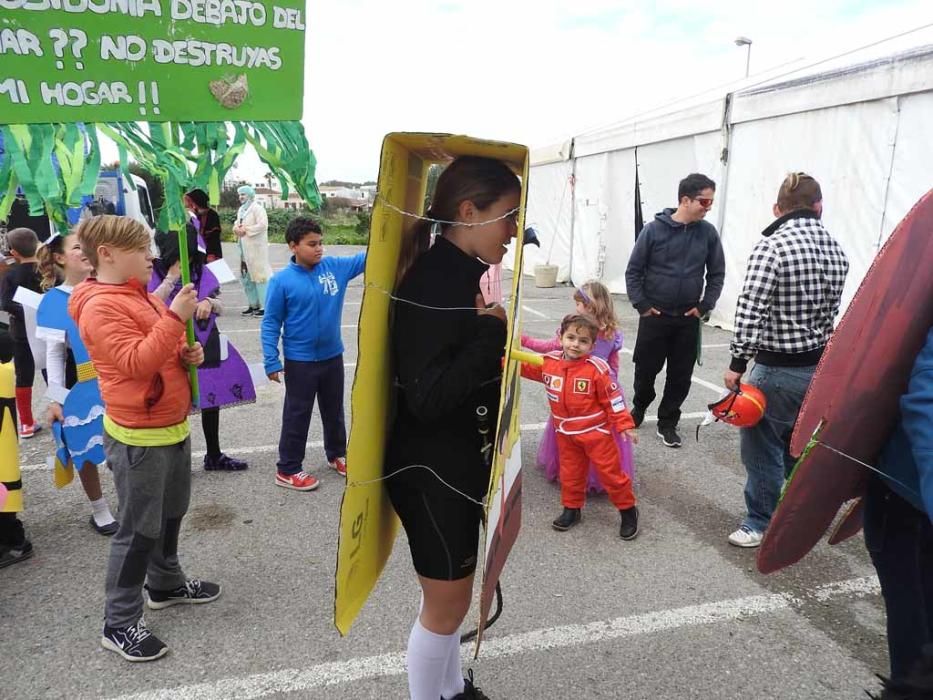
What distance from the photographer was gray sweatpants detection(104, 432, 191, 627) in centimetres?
235

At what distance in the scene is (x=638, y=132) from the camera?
10781mm

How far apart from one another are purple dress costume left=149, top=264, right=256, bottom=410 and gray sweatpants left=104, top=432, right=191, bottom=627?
1.48m

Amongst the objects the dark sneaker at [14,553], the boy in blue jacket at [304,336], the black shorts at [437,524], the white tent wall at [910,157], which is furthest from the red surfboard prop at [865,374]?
the white tent wall at [910,157]

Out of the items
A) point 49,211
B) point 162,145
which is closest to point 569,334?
point 162,145

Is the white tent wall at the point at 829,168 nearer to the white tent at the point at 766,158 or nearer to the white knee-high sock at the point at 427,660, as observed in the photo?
the white tent at the point at 766,158

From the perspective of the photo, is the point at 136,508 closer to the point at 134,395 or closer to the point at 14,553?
the point at 134,395

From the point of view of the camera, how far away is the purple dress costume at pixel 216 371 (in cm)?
386

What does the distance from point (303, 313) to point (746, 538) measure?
9.33ft

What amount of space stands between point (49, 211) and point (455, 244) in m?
1.33

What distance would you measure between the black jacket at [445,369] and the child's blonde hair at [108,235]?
1.19 metres

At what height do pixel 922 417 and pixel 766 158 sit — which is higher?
pixel 766 158

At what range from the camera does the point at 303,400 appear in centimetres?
395

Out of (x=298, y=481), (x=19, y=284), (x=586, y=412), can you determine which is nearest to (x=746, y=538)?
(x=586, y=412)

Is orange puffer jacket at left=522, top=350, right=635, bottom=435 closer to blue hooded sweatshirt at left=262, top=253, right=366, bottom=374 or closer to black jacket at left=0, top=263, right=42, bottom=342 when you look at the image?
blue hooded sweatshirt at left=262, top=253, right=366, bottom=374
